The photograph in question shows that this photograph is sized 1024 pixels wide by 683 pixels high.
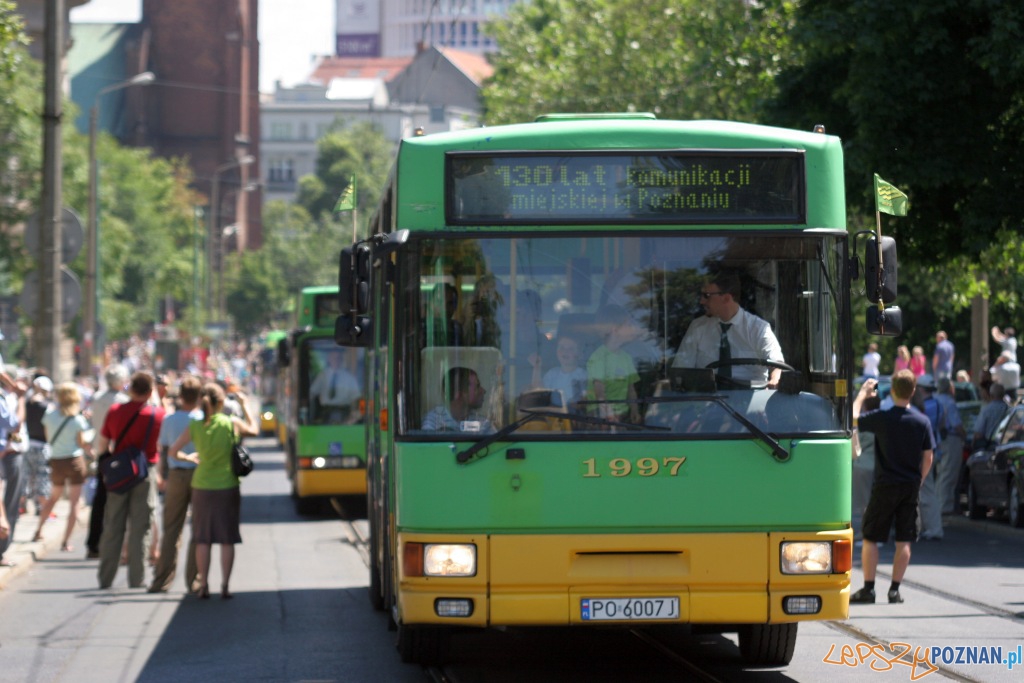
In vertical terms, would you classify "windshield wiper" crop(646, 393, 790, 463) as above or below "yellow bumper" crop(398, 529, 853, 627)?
above

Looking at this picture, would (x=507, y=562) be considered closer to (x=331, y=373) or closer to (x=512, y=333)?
(x=512, y=333)

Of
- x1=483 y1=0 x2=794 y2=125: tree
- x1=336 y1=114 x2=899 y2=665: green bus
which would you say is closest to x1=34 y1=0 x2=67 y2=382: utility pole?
x1=483 y1=0 x2=794 y2=125: tree

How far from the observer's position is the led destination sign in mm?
8469

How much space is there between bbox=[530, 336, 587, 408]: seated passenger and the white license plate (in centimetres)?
93

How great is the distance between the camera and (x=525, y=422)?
8.21 meters

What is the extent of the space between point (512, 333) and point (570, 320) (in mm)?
275

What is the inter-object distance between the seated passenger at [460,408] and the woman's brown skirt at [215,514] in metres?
5.37

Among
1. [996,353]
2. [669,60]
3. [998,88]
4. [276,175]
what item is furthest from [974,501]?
[276,175]

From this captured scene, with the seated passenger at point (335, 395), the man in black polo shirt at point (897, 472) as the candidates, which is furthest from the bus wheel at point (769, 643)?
the seated passenger at point (335, 395)

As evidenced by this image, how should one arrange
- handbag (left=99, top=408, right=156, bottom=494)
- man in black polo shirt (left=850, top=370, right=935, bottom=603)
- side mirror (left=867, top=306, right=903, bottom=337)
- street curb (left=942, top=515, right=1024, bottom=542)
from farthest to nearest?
1. street curb (left=942, top=515, right=1024, bottom=542)
2. handbag (left=99, top=408, right=156, bottom=494)
3. man in black polo shirt (left=850, top=370, right=935, bottom=603)
4. side mirror (left=867, top=306, right=903, bottom=337)

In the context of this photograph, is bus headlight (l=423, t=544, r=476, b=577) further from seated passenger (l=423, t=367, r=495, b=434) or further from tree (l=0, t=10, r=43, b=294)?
tree (l=0, t=10, r=43, b=294)

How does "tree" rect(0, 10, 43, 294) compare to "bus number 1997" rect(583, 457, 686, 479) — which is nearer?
"bus number 1997" rect(583, 457, 686, 479)

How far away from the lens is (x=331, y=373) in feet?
78.1

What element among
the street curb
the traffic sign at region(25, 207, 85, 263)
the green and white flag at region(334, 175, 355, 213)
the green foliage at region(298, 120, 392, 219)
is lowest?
the street curb
